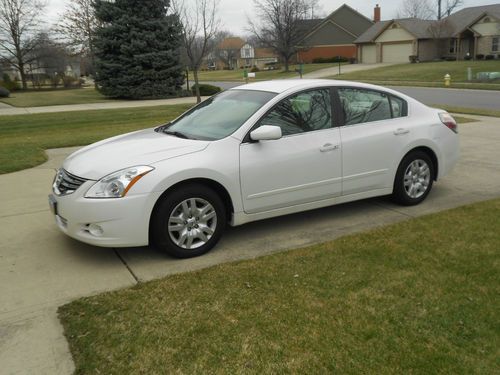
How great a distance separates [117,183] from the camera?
415 centimetres

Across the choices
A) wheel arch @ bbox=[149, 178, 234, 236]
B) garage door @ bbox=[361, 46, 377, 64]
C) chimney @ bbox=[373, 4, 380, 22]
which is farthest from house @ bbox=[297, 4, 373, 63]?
wheel arch @ bbox=[149, 178, 234, 236]

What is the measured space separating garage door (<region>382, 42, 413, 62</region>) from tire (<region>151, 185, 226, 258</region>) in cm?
5785

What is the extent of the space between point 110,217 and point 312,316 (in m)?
1.87

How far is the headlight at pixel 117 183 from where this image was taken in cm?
413

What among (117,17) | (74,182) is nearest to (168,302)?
(74,182)

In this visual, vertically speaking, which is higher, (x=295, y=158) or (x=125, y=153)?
(x=125, y=153)

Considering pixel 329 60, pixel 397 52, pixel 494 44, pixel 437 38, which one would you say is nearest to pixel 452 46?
pixel 437 38

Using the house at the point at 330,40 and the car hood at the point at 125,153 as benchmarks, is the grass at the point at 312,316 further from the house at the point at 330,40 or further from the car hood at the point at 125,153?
the house at the point at 330,40

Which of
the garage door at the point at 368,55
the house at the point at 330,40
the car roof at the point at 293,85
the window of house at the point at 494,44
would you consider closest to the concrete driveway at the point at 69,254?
the car roof at the point at 293,85

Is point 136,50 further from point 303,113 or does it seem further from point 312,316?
point 312,316

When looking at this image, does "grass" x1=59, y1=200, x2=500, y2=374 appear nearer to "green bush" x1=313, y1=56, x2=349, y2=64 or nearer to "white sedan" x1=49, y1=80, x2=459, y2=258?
"white sedan" x1=49, y1=80, x2=459, y2=258

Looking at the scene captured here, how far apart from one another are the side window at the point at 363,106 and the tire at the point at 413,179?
59cm

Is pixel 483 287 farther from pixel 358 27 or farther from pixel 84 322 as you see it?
pixel 358 27

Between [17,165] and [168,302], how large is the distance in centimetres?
584
